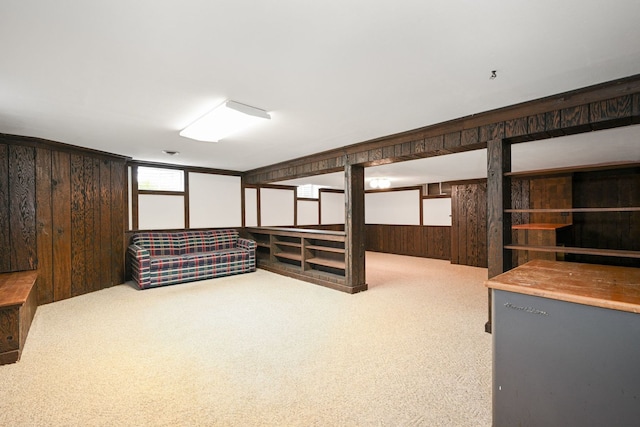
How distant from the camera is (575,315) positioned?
52.9 inches

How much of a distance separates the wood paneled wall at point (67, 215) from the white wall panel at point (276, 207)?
294 cm

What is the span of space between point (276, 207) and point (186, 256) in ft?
9.05

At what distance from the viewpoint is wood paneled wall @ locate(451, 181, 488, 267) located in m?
6.23

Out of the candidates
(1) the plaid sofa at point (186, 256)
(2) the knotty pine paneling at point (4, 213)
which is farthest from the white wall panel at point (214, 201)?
(2) the knotty pine paneling at point (4, 213)

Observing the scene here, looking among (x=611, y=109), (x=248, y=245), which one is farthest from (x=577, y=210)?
(x=248, y=245)

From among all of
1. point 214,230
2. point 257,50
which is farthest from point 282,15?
point 214,230

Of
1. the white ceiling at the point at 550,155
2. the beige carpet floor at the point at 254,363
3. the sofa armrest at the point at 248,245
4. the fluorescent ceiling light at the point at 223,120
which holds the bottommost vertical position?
the beige carpet floor at the point at 254,363

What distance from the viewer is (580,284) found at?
1.54 metres

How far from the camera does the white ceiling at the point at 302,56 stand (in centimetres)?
134

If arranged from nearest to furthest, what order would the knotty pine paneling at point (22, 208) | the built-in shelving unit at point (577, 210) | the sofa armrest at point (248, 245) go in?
the built-in shelving unit at point (577, 210) < the knotty pine paneling at point (22, 208) < the sofa armrest at point (248, 245)

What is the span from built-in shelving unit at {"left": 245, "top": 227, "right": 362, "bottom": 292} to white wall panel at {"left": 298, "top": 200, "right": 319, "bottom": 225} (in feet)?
5.91

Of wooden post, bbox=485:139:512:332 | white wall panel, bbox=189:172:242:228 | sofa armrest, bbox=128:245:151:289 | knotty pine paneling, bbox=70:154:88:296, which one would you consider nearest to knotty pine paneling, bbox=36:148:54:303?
knotty pine paneling, bbox=70:154:88:296

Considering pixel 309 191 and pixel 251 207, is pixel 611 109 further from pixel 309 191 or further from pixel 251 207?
pixel 309 191

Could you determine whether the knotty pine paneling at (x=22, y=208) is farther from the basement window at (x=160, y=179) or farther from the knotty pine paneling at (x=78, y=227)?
the basement window at (x=160, y=179)
